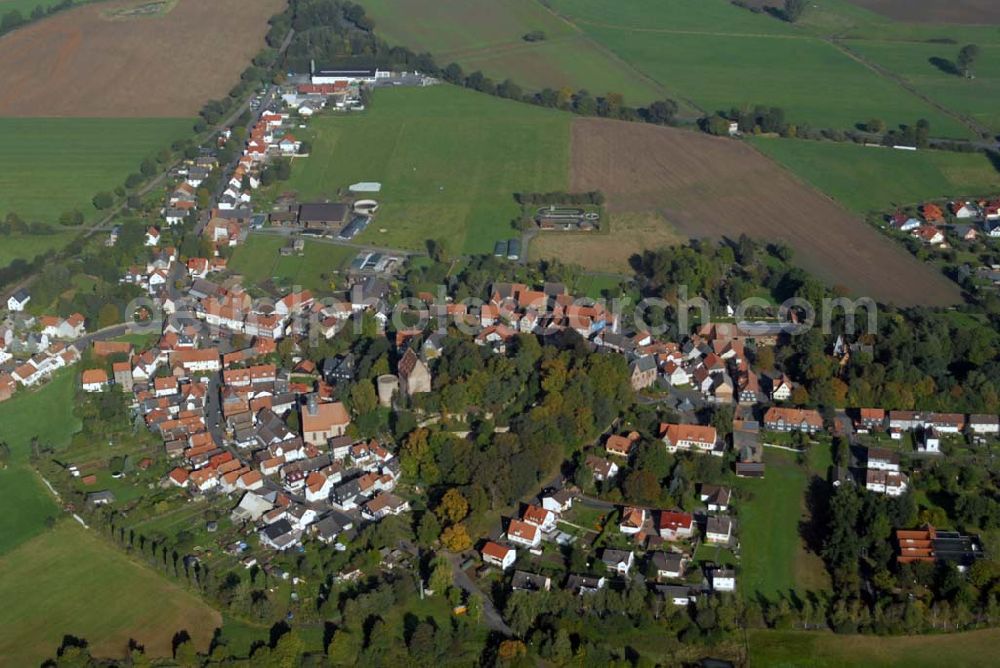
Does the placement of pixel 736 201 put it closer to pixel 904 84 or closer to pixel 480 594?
pixel 904 84

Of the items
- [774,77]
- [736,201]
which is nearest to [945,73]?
[774,77]

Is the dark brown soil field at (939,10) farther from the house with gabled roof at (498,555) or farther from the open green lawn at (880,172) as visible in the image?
the house with gabled roof at (498,555)

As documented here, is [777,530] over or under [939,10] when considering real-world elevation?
under

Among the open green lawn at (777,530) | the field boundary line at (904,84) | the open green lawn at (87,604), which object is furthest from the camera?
the field boundary line at (904,84)

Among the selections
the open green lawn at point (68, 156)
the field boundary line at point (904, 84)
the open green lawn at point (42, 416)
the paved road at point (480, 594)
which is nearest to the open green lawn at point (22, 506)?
the open green lawn at point (42, 416)

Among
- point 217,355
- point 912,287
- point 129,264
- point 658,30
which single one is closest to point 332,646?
point 217,355

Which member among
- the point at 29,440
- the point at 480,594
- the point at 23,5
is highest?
the point at 23,5
